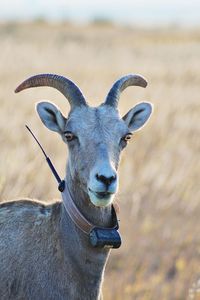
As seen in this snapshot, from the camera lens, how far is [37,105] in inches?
273

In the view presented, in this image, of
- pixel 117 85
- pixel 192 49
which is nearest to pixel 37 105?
pixel 117 85

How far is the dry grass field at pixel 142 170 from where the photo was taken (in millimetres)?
10352

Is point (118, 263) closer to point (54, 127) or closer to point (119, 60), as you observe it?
point (54, 127)

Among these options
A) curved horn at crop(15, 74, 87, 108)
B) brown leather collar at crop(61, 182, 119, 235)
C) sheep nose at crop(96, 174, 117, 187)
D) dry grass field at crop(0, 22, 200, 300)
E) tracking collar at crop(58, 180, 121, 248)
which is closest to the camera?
sheep nose at crop(96, 174, 117, 187)

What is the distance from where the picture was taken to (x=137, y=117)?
23.8 feet

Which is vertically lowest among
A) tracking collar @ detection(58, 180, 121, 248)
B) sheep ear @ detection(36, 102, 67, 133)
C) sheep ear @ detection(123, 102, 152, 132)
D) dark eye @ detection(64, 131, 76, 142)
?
tracking collar @ detection(58, 180, 121, 248)

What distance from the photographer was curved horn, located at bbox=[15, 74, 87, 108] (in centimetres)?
671

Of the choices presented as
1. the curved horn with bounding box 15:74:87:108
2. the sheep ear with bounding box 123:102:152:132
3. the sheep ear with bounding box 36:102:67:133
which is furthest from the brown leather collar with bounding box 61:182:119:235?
the sheep ear with bounding box 123:102:152:132

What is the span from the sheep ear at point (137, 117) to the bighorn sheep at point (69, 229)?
0.37 m

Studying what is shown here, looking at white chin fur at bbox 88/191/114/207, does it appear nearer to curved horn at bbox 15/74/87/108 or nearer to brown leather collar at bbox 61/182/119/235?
brown leather collar at bbox 61/182/119/235

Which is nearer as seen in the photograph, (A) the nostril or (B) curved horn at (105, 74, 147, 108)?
(A) the nostril

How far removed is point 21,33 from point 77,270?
3310cm

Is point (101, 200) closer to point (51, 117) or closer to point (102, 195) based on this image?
point (102, 195)

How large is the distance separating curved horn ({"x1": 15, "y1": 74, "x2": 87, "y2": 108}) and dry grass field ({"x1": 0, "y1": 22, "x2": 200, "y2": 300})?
6.54ft
